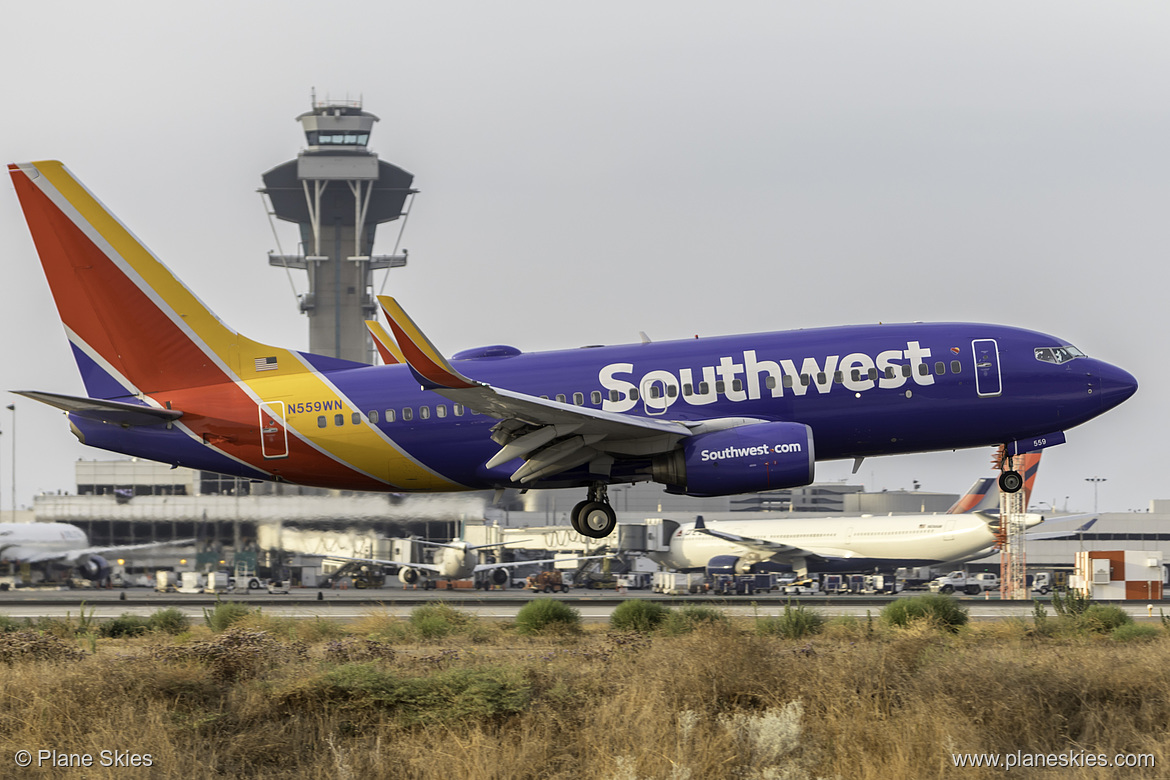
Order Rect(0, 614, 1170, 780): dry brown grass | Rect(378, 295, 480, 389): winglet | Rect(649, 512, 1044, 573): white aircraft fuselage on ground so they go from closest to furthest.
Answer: Rect(0, 614, 1170, 780): dry brown grass
Rect(378, 295, 480, 389): winglet
Rect(649, 512, 1044, 573): white aircraft fuselage on ground

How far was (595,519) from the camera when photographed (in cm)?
2784

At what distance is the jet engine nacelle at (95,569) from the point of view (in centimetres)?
6544

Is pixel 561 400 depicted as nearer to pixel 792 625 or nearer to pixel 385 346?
pixel 385 346

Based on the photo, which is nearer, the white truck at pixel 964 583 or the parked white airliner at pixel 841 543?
the white truck at pixel 964 583

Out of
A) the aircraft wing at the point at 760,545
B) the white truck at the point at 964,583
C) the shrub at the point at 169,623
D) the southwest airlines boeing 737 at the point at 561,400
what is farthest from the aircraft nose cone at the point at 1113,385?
the aircraft wing at the point at 760,545

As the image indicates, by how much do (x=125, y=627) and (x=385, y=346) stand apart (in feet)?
32.2

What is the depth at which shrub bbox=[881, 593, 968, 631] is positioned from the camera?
28.5 metres

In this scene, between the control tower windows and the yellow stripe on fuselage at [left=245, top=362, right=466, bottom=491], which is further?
the control tower windows

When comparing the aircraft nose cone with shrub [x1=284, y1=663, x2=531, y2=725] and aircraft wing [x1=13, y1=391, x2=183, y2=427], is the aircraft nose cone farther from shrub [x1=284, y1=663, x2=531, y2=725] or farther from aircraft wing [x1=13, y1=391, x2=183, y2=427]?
aircraft wing [x1=13, y1=391, x2=183, y2=427]

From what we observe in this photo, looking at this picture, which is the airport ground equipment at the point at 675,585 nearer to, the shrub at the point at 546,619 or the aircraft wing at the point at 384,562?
the aircraft wing at the point at 384,562

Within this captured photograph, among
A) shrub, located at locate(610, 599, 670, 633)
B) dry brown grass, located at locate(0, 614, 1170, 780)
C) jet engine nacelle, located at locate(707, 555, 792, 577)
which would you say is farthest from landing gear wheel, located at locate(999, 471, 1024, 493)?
jet engine nacelle, located at locate(707, 555, 792, 577)

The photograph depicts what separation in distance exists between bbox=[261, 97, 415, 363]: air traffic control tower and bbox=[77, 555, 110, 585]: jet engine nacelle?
9740 centimetres

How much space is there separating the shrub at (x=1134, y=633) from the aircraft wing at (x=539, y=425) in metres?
9.41

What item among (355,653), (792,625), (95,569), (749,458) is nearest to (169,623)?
(355,653)
